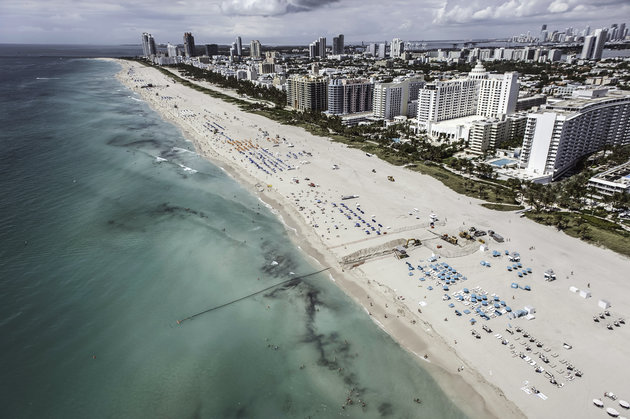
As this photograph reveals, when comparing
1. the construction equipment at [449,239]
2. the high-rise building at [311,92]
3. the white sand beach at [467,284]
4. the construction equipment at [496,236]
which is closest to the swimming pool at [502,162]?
the white sand beach at [467,284]

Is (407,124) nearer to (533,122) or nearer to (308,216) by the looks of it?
(533,122)

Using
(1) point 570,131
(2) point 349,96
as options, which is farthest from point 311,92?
(1) point 570,131

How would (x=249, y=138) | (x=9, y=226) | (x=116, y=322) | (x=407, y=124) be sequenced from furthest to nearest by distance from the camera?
1. (x=407, y=124)
2. (x=249, y=138)
3. (x=9, y=226)
4. (x=116, y=322)

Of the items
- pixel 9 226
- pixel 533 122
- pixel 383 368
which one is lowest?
pixel 383 368

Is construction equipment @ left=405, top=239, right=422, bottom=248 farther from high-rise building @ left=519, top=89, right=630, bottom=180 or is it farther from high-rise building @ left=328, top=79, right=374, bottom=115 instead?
high-rise building @ left=328, top=79, right=374, bottom=115

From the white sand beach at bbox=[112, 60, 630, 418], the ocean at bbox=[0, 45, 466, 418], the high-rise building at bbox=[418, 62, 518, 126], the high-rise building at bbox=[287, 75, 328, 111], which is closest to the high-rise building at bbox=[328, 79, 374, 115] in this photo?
the high-rise building at bbox=[287, 75, 328, 111]

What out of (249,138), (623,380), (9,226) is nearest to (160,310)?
(9,226)
